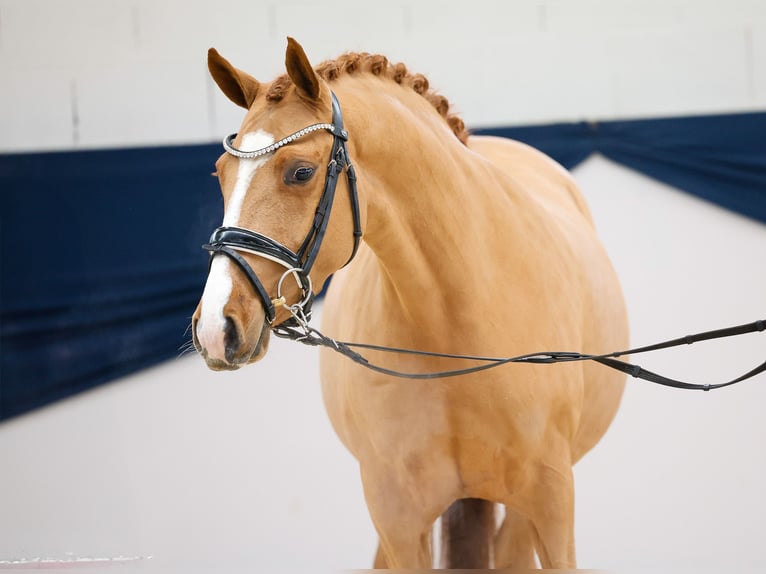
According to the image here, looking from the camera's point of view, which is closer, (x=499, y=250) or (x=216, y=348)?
(x=216, y=348)

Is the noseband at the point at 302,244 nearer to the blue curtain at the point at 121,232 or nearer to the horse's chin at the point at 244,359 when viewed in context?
the horse's chin at the point at 244,359

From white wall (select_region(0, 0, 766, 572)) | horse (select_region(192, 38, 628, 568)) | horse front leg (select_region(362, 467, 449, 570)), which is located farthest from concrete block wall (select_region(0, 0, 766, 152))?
horse front leg (select_region(362, 467, 449, 570))

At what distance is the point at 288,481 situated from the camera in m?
4.51

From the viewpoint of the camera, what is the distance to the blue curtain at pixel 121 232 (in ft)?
14.7

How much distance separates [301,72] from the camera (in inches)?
68.2

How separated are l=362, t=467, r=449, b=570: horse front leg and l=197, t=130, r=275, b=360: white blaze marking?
76 cm

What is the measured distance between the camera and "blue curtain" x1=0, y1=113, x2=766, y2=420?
448cm

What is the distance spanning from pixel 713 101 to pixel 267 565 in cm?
298

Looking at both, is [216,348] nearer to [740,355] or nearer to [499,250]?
[499,250]

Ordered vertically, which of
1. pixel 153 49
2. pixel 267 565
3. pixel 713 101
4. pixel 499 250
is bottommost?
pixel 267 565

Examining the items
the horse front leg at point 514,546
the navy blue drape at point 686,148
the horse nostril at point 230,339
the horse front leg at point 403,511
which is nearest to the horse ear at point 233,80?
the horse nostril at point 230,339

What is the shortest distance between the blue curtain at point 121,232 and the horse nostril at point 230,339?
2.96 metres

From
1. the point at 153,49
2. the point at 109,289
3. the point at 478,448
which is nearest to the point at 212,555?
the point at 109,289

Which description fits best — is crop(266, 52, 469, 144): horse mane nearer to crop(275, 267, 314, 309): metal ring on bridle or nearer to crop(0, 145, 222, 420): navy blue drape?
crop(275, 267, 314, 309): metal ring on bridle
